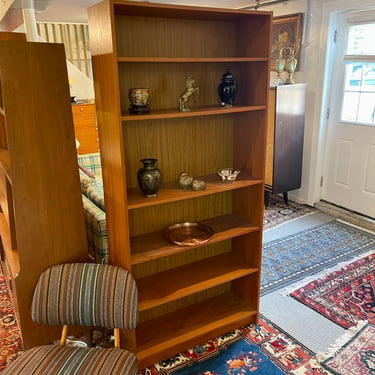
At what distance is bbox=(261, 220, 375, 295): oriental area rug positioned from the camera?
2875mm

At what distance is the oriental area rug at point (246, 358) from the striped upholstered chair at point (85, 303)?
54 centimetres

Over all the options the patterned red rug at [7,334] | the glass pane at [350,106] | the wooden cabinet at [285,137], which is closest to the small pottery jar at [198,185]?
the patterned red rug at [7,334]

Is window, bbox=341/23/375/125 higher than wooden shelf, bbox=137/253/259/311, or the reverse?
window, bbox=341/23/375/125

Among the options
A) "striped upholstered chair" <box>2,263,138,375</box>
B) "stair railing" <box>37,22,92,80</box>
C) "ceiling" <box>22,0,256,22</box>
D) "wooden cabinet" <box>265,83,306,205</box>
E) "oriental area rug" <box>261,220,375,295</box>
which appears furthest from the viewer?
"stair railing" <box>37,22,92,80</box>

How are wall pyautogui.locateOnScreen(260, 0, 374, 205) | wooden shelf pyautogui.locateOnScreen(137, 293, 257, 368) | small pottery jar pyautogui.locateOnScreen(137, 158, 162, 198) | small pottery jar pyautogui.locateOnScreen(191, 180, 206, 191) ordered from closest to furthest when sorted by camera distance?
small pottery jar pyautogui.locateOnScreen(137, 158, 162, 198)
small pottery jar pyautogui.locateOnScreen(191, 180, 206, 191)
wooden shelf pyautogui.locateOnScreen(137, 293, 257, 368)
wall pyautogui.locateOnScreen(260, 0, 374, 205)

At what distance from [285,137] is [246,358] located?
2472 millimetres

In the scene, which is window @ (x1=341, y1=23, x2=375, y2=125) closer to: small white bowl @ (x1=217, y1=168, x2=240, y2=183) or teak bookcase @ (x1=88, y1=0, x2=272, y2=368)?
teak bookcase @ (x1=88, y1=0, x2=272, y2=368)

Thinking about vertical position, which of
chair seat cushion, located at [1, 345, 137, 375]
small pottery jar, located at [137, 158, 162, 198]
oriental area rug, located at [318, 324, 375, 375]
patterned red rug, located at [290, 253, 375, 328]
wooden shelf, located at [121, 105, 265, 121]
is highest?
wooden shelf, located at [121, 105, 265, 121]

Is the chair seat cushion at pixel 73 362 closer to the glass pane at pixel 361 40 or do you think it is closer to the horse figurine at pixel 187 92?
the horse figurine at pixel 187 92

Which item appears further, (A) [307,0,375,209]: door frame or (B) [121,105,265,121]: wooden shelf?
(A) [307,0,375,209]: door frame

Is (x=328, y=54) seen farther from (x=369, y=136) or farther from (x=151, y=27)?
(x=151, y=27)

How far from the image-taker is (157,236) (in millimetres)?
2055

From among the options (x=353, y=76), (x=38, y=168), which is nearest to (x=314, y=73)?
(x=353, y=76)

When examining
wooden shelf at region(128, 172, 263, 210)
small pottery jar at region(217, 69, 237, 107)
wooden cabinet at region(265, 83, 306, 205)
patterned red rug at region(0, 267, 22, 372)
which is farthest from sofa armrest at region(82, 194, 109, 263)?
wooden cabinet at region(265, 83, 306, 205)
